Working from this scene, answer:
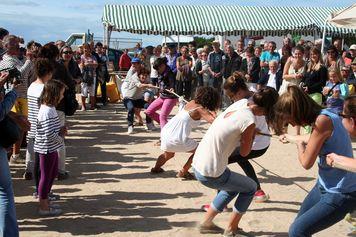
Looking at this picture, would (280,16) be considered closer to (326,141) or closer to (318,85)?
(318,85)

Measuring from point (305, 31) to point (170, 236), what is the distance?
58.4 feet

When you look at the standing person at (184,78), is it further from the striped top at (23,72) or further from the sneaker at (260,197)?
the sneaker at (260,197)

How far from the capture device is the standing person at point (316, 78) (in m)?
8.60

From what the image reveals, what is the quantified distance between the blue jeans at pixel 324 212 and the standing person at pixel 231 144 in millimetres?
945

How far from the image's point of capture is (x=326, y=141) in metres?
3.12

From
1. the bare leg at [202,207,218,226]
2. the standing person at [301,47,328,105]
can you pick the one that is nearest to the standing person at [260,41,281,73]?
the standing person at [301,47,328,105]

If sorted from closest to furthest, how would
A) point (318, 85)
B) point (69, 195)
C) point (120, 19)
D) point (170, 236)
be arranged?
point (170, 236) → point (69, 195) → point (318, 85) → point (120, 19)

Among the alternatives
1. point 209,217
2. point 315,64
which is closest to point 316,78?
point 315,64

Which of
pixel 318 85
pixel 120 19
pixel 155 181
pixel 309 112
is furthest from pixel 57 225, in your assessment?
pixel 120 19

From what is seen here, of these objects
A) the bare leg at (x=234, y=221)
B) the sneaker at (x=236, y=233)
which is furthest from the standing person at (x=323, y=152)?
the sneaker at (x=236, y=233)

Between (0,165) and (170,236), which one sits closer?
(0,165)

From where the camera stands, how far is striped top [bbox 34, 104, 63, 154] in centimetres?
479

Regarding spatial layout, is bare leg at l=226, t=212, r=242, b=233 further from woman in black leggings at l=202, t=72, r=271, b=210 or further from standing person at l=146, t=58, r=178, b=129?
standing person at l=146, t=58, r=178, b=129

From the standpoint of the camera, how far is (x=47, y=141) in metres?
4.79
